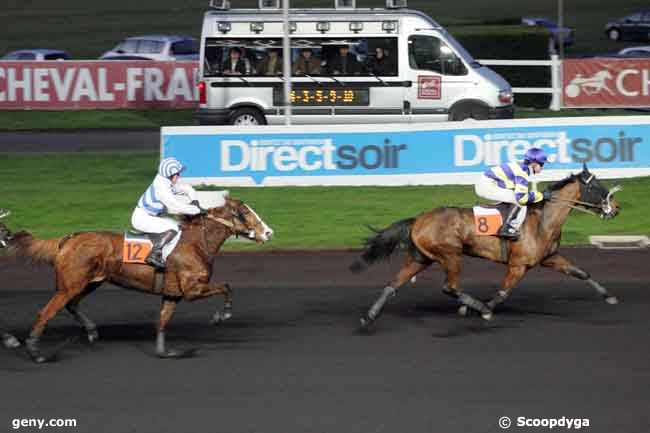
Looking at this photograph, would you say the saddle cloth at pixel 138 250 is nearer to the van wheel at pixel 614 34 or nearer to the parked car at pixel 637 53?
the parked car at pixel 637 53

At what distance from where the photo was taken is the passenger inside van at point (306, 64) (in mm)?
25438

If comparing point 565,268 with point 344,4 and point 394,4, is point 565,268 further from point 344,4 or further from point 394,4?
point 344,4

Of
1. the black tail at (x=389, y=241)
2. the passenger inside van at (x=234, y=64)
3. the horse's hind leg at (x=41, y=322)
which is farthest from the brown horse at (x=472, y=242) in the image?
the passenger inside van at (x=234, y=64)

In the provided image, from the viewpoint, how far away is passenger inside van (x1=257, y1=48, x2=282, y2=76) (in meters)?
25.4

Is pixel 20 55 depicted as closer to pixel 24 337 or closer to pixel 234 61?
pixel 234 61

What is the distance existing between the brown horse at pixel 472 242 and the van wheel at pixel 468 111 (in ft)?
41.6

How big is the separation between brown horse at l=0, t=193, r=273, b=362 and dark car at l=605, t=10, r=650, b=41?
4384 centimetres

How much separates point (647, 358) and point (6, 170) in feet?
51.0

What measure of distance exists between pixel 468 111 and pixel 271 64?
425cm

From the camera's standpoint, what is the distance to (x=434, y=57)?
25531 mm

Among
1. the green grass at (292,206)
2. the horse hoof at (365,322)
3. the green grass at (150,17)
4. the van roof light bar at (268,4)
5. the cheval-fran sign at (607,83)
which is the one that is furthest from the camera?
the green grass at (150,17)

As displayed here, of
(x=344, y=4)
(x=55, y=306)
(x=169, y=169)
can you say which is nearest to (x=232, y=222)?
(x=169, y=169)

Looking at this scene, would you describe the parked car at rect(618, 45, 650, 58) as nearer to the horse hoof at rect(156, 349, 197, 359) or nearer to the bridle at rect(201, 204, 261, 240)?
the bridle at rect(201, 204, 261, 240)

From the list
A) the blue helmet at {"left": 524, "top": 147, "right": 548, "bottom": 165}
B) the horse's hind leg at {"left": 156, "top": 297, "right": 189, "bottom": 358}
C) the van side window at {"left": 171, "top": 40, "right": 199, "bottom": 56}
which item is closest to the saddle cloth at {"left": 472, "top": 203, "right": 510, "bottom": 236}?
the blue helmet at {"left": 524, "top": 147, "right": 548, "bottom": 165}
